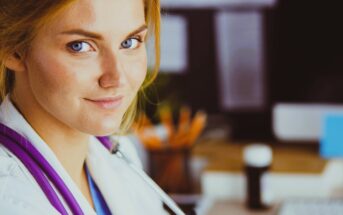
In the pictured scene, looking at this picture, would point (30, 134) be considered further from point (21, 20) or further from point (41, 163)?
point (21, 20)

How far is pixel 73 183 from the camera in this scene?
856 millimetres

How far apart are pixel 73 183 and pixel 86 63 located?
6.9 inches

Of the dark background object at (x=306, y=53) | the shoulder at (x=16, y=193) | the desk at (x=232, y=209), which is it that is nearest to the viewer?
the shoulder at (x=16, y=193)

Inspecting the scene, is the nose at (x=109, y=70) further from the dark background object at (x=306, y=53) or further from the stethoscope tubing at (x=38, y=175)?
the dark background object at (x=306, y=53)

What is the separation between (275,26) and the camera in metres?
1.50

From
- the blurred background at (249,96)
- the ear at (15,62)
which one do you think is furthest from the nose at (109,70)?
the blurred background at (249,96)

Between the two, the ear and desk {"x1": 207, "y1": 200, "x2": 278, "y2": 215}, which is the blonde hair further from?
desk {"x1": 207, "y1": 200, "x2": 278, "y2": 215}

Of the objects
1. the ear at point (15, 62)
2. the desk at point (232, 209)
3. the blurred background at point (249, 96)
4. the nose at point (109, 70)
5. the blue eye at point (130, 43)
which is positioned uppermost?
the blue eye at point (130, 43)

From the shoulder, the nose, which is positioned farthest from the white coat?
the nose

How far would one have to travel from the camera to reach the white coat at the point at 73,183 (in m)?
0.74

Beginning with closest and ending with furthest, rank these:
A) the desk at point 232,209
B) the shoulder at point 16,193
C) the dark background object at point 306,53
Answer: the shoulder at point 16,193 → the desk at point 232,209 → the dark background object at point 306,53

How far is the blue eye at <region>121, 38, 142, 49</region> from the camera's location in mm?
821

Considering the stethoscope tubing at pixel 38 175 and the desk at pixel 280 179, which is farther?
the desk at pixel 280 179

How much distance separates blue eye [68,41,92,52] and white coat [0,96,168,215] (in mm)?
128
